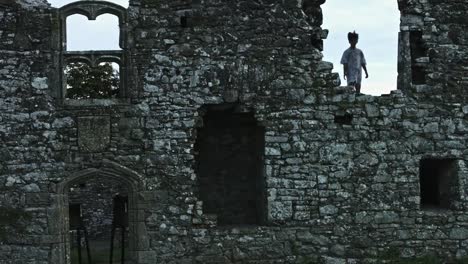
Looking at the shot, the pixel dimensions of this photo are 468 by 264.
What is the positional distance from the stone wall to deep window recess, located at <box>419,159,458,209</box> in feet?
0.37

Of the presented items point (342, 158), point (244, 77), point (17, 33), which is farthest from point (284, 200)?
point (17, 33)

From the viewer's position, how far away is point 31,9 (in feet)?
34.1

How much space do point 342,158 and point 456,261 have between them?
2548mm

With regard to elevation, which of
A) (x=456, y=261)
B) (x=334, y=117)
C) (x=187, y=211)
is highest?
(x=334, y=117)

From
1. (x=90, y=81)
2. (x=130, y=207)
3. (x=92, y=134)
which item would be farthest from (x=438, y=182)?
(x=90, y=81)

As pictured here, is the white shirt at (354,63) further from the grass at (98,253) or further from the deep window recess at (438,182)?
the grass at (98,253)

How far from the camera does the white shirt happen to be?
1145 cm

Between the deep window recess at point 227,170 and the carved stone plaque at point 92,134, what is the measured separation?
2.07m

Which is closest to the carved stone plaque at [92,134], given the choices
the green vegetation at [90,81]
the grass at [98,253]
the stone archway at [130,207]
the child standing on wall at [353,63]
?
the stone archway at [130,207]

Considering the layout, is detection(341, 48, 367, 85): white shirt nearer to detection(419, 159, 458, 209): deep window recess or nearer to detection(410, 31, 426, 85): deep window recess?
detection(410, 31, 426, 85): deep window recess

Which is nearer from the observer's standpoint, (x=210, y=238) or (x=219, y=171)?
(x=210, y=238)

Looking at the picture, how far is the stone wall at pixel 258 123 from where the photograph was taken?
10266 mm

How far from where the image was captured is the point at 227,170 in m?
12.0

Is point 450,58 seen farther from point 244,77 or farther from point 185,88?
point 185,88
